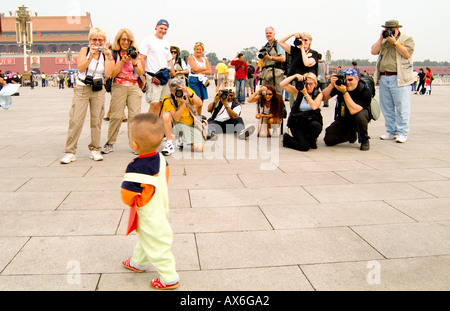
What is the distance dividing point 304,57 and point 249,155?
6.27 ft

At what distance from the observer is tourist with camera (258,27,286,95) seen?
7785 millimetres

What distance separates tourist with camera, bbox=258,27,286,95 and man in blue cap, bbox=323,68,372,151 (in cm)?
184

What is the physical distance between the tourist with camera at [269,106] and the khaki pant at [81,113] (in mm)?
2626

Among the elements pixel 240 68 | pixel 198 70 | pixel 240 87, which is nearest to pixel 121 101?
pixel 198 70

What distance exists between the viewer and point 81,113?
205 inches

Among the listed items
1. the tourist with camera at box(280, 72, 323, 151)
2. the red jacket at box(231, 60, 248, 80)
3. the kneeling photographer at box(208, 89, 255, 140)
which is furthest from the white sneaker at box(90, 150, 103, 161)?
the red jacket at box(231, 60, 248, 80)

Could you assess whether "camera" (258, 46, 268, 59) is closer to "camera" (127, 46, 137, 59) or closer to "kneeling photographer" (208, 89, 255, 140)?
"kneeling photographer" (208, 89, 255, 140)

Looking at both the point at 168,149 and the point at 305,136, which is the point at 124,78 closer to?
the point at 168,149

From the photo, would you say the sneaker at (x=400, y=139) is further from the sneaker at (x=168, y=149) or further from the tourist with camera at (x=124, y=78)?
the tourist with camera at (x=124, y=78)

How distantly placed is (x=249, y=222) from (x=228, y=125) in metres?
4.63

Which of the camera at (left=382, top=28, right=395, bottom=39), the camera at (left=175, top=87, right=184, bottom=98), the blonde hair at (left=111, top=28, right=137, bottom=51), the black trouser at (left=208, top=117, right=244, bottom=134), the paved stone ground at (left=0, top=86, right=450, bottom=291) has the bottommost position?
the paved stone ground at (left=0, top=86, right=450, bottom=291)
